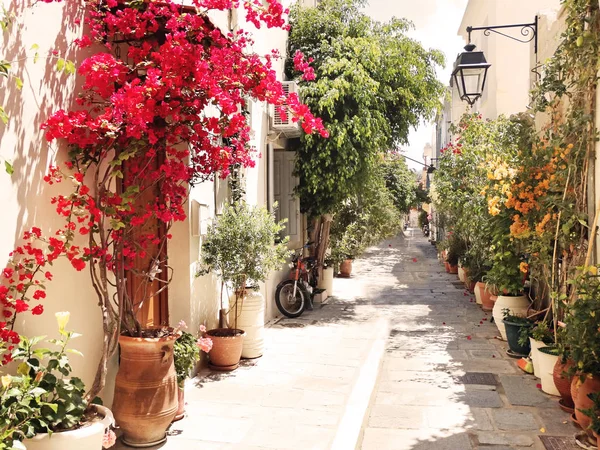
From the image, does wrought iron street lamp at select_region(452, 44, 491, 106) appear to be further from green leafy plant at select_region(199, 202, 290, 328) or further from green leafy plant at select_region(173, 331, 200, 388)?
green leafy plant at select_region(173, 331, 200, 388)

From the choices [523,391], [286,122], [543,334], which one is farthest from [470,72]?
[523,391]

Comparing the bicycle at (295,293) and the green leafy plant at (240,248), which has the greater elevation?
the green leafy plant at (240,248)

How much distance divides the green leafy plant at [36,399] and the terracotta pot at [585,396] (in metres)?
3.85

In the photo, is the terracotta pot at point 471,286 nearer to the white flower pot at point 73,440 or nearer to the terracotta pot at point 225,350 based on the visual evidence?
the terracotta pot at point 225,350

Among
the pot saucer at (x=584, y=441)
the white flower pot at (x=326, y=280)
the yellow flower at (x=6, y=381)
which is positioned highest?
the yellow flower at (x=6, y=381)

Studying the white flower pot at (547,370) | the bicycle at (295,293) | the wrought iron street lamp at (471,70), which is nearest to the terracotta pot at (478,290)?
the bicycle at (295,293)

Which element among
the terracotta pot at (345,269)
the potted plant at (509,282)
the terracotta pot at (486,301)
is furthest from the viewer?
the terracotta pot at (345,269)

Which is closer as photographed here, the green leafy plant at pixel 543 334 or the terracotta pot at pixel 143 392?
the terracotta pot at pixel 143 392

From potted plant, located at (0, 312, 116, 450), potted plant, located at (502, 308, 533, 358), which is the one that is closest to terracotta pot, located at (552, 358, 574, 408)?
potted plant, located at (502, 308, 533, 358)

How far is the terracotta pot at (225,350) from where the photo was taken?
6699 millimetres

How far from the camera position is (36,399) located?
10.7 feet

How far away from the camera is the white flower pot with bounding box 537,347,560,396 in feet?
19.2

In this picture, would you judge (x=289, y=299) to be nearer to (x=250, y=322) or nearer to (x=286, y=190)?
(x=286, y=190)

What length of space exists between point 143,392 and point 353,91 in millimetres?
6708
